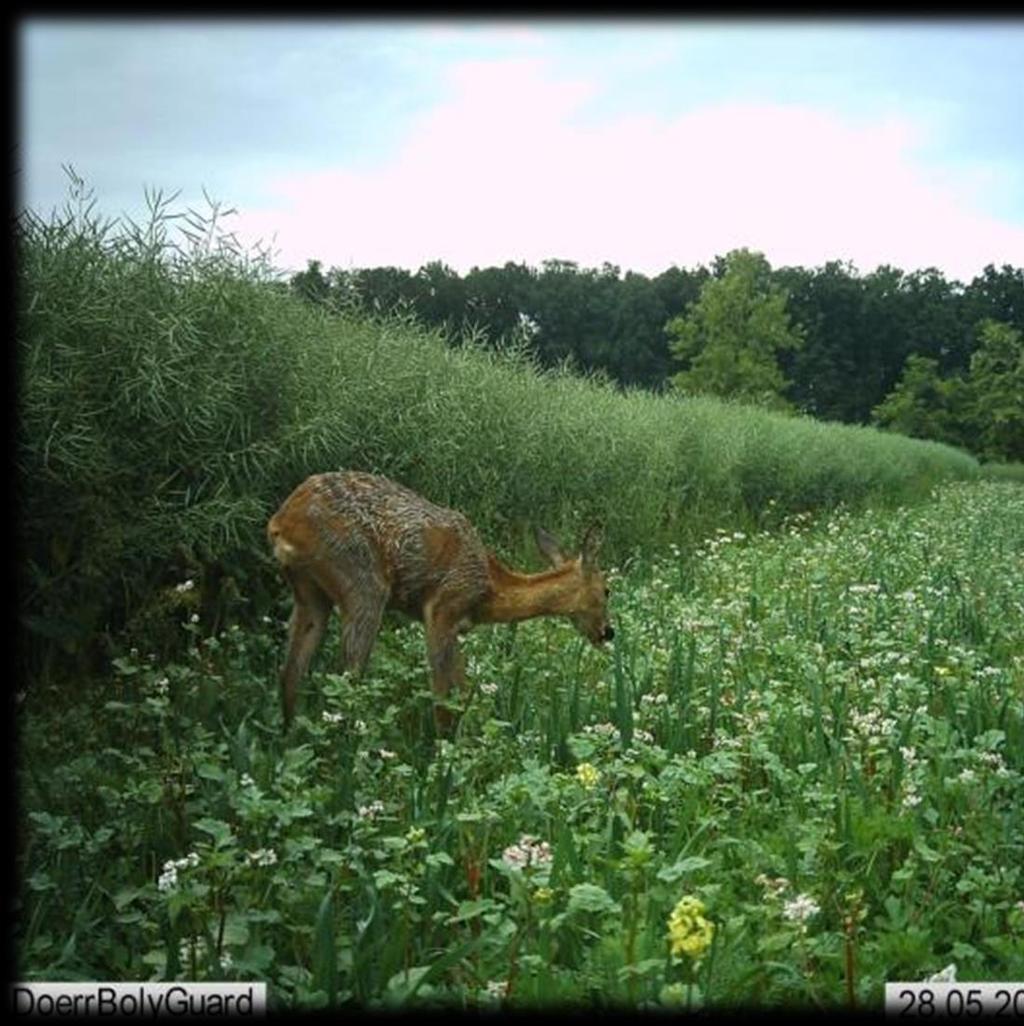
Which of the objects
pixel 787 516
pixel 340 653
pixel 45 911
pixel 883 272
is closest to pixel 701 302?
pixel 883 272

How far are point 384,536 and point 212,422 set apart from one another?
709 mm

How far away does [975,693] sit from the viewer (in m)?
4.30

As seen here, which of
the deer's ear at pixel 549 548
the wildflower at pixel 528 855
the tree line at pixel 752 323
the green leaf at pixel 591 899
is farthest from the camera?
the deer's ear at pixel 549 548

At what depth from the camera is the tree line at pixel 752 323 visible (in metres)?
4.39

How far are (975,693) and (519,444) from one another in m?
1.82

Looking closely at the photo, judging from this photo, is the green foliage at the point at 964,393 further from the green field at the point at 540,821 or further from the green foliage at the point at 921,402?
the green field at the point at 540,821

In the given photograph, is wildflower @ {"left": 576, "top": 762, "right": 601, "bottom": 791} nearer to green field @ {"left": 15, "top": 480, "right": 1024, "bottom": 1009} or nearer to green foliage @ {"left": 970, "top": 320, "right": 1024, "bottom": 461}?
green field @ {"left": 15, "top": 480, "right": 1024, "bottom": 1009}

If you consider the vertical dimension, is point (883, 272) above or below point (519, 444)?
above

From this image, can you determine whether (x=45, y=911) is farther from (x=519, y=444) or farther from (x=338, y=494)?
(x=519, y=444)

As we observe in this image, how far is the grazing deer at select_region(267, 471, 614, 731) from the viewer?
14.8 feet

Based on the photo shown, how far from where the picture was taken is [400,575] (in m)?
4.70

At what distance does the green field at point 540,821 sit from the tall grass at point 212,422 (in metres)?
0.27

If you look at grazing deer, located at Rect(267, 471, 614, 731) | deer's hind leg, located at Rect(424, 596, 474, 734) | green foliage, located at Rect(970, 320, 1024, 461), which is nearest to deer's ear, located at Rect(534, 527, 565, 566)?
grazing deer, located at Rect(267, 471, 614, 731)

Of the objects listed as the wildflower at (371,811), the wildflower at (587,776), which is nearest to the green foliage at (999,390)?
the wildflower at (587,776)
